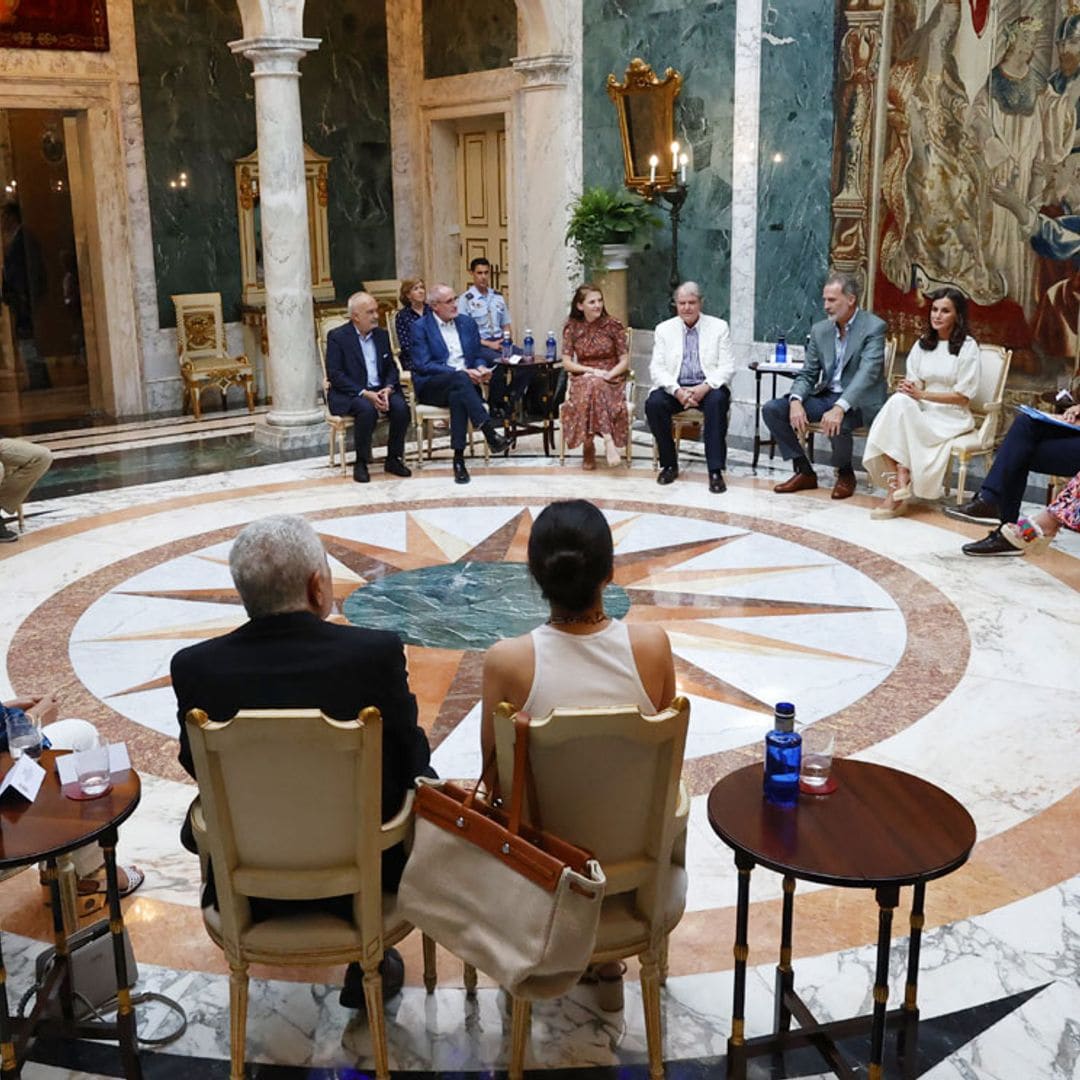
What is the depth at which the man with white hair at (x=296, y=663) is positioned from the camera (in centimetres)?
250

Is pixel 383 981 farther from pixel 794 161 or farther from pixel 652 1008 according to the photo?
pixel 794 161

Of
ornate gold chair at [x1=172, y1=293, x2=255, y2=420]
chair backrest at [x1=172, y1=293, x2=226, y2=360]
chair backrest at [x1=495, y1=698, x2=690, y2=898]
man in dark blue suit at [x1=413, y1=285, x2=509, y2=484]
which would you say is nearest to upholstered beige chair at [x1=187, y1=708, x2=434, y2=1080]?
chair backrest at [x1=495, y1=698, x2=690, y2=898]

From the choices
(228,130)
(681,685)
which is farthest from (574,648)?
(228,130)

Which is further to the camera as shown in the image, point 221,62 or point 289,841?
point 221,62

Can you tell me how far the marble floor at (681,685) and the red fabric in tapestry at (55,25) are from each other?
11.3 ft

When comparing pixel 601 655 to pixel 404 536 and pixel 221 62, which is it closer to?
pixel 404 536

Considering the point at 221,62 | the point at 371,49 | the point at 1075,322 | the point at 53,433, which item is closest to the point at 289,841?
the point at 1075,322

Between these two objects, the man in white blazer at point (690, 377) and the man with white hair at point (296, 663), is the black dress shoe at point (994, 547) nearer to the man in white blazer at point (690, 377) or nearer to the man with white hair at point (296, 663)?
the man in white blazer at point (690, 377)

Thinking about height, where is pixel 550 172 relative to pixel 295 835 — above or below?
above

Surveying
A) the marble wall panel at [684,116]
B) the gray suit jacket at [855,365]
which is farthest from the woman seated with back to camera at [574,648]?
the marble wall panel at [684,116]

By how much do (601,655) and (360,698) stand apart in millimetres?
493

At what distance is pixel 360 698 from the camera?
2525 mm

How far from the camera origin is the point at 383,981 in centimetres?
294

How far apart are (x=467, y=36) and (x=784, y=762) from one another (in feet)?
34.9
